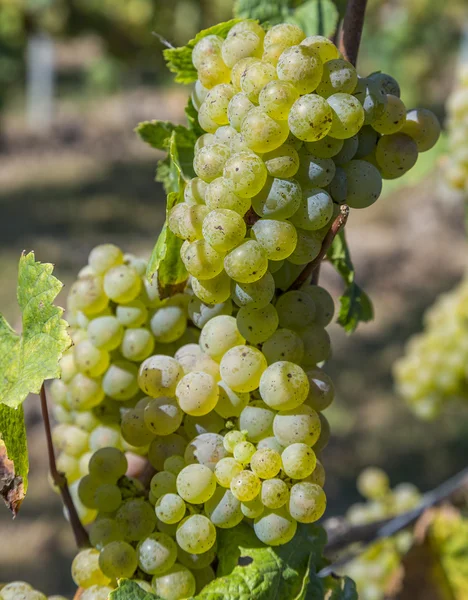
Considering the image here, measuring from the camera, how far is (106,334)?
555 millimetres

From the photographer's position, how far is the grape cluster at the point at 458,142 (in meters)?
1.08

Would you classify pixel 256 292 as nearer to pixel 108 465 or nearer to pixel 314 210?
pixel 314 210

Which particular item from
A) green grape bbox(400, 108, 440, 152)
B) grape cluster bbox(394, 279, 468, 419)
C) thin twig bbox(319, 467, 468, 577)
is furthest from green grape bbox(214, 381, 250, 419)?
grape cluster bbox(394, 279, 468, 419)

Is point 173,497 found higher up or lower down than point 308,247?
lower down

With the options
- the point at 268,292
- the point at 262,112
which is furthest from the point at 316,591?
the point at 262,112

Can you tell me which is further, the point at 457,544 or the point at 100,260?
the point at 457,544

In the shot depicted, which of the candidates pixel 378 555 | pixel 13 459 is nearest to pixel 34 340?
pixel 13 459

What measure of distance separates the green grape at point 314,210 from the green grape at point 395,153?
61 mm

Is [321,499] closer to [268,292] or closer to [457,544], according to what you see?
[268,292]

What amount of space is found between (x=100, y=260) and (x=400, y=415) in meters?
2.85

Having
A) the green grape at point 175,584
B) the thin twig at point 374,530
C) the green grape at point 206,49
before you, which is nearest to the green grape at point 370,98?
the green grape at point 206,49

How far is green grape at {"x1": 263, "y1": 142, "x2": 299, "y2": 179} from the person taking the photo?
0.42 meters

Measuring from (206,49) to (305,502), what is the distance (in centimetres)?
31

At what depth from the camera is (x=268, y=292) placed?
0.44m
